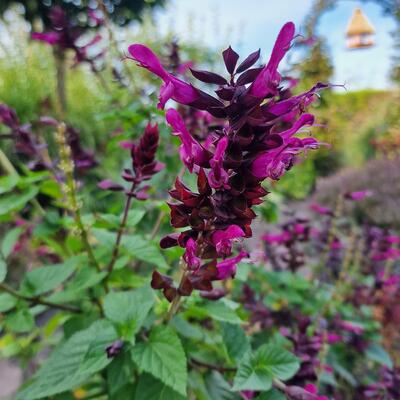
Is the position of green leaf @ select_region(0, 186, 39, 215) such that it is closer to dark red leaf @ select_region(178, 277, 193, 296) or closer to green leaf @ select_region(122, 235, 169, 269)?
green leaf @ select_region(122, 235, 169, 269)

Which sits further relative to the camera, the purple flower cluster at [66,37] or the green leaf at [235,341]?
the purple flower cluster at [66,37]

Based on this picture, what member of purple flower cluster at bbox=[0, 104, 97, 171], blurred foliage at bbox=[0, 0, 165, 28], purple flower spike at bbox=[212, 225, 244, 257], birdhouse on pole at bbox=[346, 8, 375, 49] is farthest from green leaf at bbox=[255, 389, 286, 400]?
birdhouse on pole at bbox=[346, 8, 375, 49]

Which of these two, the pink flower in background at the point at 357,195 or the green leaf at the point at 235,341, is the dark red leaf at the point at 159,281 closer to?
the green leaf at the point at 235,341

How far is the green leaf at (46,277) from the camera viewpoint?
101 centimetres

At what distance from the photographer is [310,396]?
747 mm

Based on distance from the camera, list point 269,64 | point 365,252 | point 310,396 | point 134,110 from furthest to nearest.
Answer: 1. point 365,252
2. point 134,110
3. point 310,396
4. point 269,64

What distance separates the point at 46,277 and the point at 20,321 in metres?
0.13

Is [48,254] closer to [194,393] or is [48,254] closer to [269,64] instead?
[194,393]

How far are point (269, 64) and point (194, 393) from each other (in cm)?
79

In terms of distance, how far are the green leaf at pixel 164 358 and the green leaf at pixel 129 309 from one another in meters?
0.04

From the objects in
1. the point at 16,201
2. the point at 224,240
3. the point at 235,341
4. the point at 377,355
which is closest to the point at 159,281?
the point at 224,240

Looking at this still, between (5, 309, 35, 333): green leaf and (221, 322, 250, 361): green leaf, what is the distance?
0.43 m

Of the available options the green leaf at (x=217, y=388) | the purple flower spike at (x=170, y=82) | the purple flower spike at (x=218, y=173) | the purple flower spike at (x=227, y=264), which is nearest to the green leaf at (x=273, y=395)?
the green leaf at (x=217, y=388)

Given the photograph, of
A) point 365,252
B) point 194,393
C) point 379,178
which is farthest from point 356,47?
point 194,393
